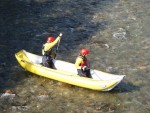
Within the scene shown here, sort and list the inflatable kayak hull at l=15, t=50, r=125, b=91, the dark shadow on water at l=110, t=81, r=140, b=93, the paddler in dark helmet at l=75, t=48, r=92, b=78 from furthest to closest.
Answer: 1. the dark shadow on water at l=110, t=81, r=140, b=93
2. the paddler in dark helmet at l=75, t=48, r=92, b=78
3. the inflatable kayak hull at l=15, t=50, r=125, b=91

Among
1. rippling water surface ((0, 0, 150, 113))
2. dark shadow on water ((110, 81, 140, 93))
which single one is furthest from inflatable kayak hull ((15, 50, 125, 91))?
dark shadow on water ((110, 81, 140, 93))

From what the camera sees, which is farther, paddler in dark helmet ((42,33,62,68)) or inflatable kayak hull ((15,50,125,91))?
paddler in dark helmet ((42,33,62,68))

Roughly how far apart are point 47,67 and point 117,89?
390 centimetres

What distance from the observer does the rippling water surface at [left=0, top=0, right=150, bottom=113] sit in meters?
17.4

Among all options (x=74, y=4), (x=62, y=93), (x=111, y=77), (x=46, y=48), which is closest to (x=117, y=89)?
(x=111, y=77)

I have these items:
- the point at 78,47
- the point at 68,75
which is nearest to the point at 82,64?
the point at 68,75

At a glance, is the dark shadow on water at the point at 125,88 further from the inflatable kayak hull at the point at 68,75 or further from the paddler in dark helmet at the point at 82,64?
the paddler in dark helmet at the point at 82,64

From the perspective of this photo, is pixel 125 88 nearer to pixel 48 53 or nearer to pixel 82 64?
pixel 82 64

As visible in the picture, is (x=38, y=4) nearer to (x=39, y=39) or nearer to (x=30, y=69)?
(x=39, y=39)

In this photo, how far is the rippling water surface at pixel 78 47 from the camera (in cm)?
1744

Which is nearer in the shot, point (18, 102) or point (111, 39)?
point (18, 102)

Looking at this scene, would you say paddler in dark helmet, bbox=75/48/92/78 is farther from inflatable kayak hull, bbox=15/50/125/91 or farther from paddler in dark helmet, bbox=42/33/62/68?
paddler in dark helmet, bbox=42/33/62/68

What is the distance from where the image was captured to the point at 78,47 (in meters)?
23.0

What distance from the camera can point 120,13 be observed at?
27844mm
